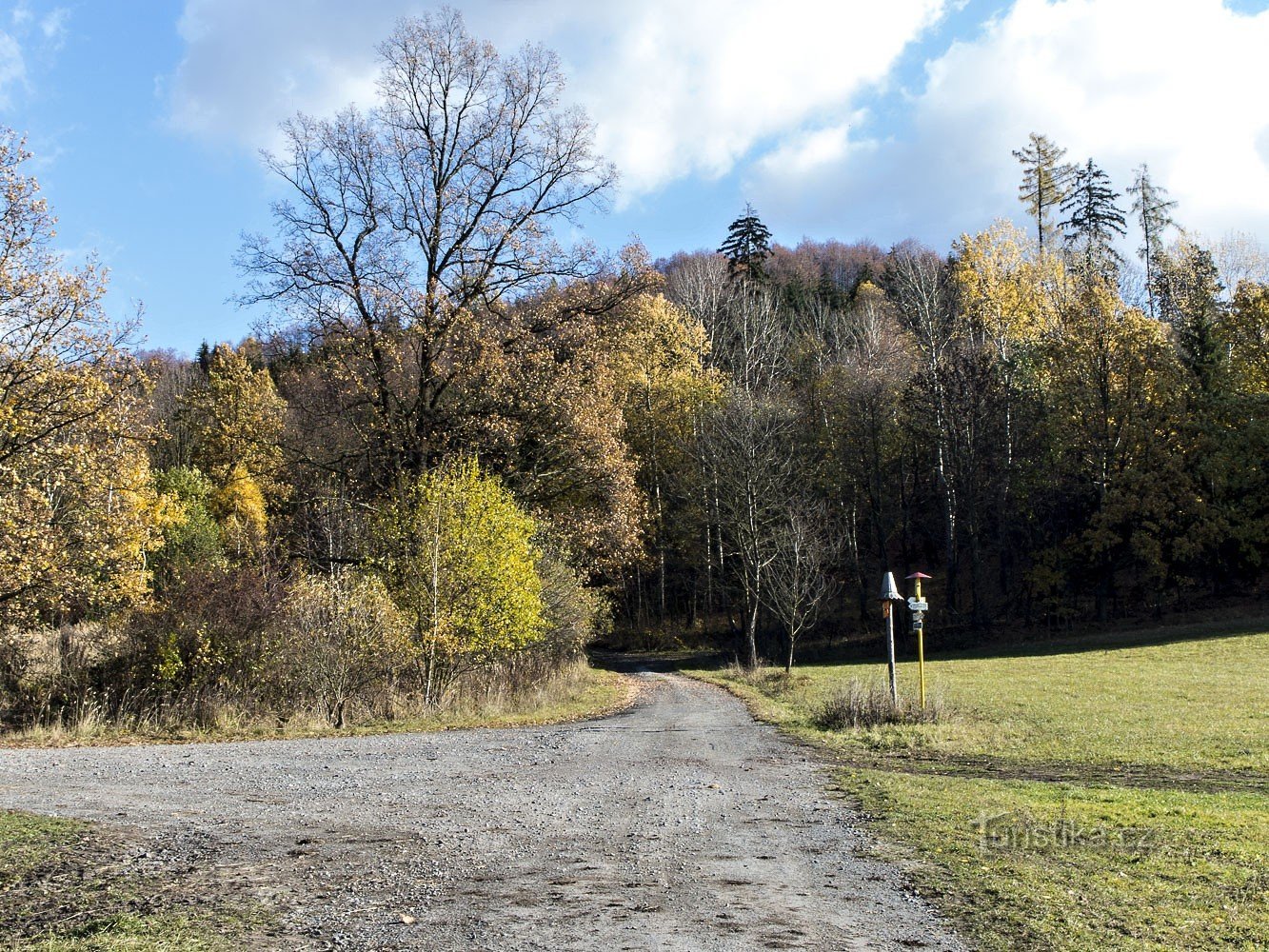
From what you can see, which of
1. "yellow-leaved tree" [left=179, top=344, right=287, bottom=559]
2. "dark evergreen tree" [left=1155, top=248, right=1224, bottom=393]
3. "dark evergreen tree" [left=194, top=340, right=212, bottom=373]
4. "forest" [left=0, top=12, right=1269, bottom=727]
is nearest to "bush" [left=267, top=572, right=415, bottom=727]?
"forest" [left=0, top=12, right=1269, bottom=727]

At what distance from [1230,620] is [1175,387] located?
34.8 ft

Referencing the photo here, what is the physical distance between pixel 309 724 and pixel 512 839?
9.99 metres

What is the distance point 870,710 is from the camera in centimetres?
1644

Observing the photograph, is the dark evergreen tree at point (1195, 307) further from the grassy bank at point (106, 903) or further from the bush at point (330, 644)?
the grassy bank at point (106, 903)

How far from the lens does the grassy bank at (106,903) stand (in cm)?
532

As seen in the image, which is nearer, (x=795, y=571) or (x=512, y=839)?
(x=512, y=839)

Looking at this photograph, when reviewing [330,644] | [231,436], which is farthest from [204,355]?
[330,644]

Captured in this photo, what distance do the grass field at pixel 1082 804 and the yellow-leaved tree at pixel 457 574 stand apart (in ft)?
20.1

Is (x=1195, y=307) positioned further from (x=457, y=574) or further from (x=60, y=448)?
(x=60, y=448)

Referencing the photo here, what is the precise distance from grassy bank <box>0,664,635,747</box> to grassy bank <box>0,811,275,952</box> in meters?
8.69

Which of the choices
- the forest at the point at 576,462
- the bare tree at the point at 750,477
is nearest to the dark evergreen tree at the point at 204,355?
the forest at the point at 576,462

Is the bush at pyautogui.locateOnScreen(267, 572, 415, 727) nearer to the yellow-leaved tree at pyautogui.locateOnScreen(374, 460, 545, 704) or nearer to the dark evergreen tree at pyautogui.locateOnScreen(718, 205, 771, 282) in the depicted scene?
the yellow-leaved tree at pyautogui.locateOnScreen(374, 460, 545, 704)

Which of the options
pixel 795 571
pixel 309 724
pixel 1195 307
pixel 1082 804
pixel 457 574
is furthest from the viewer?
pixel 1195 307

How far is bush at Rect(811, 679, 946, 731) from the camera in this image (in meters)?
16.0
